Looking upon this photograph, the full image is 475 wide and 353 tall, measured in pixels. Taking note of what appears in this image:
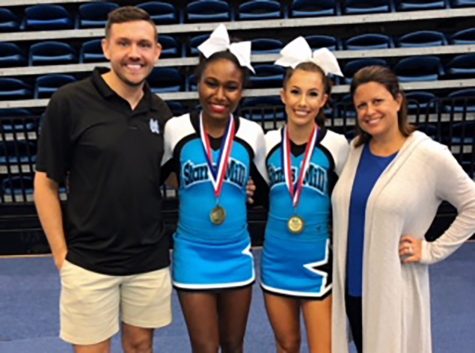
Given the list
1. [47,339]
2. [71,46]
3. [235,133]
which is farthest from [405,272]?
[71,46]

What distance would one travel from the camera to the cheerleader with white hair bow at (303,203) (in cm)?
191

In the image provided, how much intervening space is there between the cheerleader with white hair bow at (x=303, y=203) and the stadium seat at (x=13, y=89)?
4.93 meters

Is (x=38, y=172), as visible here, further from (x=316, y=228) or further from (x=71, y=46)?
(x=71, y=46)

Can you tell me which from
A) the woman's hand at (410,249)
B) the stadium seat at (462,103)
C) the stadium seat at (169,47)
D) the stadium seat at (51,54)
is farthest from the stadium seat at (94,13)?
the woman's hand at (410,249)

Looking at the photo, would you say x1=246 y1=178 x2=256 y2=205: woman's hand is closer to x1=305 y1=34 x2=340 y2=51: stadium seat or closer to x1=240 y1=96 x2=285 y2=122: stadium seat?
x1=240 y1=96 x2=285 y2=122: stadium seat

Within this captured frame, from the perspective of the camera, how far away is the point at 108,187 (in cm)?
183

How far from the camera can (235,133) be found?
1.95 meters

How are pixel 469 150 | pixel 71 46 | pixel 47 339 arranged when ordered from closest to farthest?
pixel 47 339 → pixel 469 150 → pixel 71 46

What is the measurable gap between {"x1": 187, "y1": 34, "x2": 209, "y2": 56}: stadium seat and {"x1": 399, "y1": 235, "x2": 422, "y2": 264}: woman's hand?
5.00 m

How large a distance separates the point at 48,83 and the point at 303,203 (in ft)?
16.6

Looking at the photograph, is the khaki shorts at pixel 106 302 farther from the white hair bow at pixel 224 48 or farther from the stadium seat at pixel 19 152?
the stadium seat at pixel 19 152

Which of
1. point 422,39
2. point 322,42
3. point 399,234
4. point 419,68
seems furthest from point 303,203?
point 422,39

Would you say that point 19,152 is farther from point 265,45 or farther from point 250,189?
point 250,189

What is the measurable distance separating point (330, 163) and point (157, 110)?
0.64 meters
